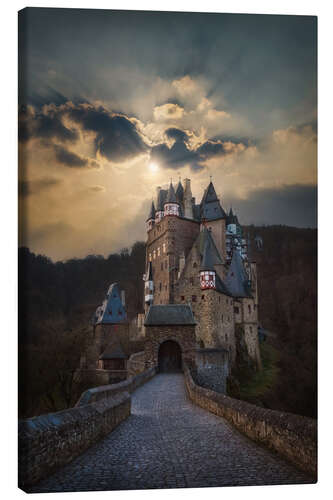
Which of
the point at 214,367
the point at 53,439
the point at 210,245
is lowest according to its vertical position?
the point at 214,367

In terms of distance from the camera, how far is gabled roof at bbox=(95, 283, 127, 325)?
516 inches

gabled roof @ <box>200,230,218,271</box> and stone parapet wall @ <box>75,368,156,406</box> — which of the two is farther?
gabled roof @ <box>200,230,218,271</box>

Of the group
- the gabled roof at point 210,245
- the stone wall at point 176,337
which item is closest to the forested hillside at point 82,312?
the stone wall at point 176,337

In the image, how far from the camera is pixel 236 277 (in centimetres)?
3241

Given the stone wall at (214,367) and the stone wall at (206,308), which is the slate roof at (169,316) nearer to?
the stone wall at (214,367)

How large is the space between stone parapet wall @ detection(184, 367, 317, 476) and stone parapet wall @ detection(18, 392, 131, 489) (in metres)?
2.40

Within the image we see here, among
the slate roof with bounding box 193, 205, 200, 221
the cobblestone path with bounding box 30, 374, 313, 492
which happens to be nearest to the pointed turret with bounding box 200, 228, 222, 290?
the slate roof with bounding box 193, 205, 200, 221

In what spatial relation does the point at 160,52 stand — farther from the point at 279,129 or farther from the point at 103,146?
the point at 279,129

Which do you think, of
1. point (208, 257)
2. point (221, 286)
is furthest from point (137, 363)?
point (221, 286)

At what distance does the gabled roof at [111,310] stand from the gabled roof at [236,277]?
661 inches

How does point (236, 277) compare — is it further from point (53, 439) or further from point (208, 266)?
point (53, 439)

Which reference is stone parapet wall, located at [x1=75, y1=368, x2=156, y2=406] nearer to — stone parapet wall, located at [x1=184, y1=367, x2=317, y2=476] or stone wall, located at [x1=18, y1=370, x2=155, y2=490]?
stone wall, located at [x1=18, y1=370, x2=155, y2=490]

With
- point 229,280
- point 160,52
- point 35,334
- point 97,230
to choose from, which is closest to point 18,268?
point 35,334

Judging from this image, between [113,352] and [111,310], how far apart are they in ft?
5.99
